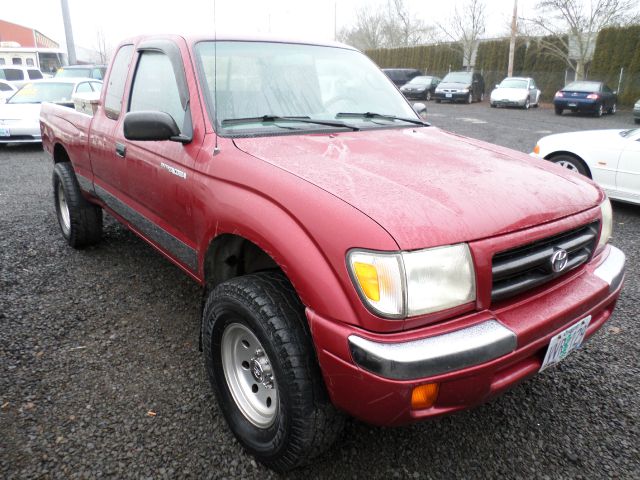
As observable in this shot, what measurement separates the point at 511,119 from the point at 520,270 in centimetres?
1743

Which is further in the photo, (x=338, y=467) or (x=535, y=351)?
(x=338, y=467)

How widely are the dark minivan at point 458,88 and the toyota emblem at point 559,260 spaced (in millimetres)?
23629

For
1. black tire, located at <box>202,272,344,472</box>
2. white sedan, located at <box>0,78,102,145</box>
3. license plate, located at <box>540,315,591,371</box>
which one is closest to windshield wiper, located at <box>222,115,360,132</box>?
black tire, located at <box>202,272,344,472</box>

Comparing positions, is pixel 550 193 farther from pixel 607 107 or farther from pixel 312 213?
pixel 607 107

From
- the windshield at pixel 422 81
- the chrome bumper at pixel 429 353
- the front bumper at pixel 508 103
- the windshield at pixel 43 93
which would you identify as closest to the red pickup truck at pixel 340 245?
the chrome bumper at pixel 429 353

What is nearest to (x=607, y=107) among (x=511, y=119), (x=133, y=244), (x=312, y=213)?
(x=511, y=119)

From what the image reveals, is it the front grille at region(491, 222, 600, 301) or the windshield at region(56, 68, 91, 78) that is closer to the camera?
the front grille at region(491, 222, 600, 301)

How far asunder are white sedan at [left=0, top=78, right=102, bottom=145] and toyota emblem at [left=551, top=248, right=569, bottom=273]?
9.78m

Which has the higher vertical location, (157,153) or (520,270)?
(157,153)

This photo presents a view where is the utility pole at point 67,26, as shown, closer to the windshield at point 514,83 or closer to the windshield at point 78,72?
the windshield at point 78,72

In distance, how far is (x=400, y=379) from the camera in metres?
1.53

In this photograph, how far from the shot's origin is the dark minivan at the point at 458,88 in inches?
936

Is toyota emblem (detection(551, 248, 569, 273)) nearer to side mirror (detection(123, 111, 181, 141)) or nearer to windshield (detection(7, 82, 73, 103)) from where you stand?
side mirror (detection(123, 111, 181, 141))

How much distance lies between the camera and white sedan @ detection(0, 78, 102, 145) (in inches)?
382
